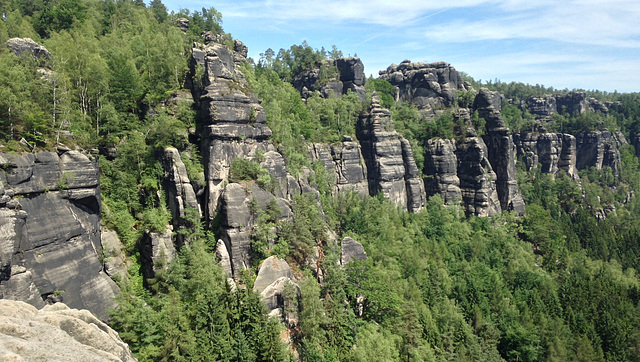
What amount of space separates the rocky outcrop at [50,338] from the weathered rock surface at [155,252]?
52.7 feet

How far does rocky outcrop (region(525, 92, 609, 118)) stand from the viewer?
382 ft

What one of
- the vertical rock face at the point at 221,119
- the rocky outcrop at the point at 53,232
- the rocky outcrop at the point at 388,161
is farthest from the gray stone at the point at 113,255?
the rocky outcrop at the point at 388,161

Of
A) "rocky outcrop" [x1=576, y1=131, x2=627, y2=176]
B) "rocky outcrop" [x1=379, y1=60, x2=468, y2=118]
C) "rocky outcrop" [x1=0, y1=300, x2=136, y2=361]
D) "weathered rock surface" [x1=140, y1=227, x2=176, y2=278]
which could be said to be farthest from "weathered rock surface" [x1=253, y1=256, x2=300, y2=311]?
"rocky outcrop" [x1=576, y1=131, x2=627, y2=176]

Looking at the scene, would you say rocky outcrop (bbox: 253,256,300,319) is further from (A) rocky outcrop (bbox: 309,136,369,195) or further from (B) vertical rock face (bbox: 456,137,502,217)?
(B) vertical rock face (bbox: 456,137,502,217)

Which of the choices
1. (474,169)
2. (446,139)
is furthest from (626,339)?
(446,139)

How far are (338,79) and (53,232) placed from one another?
67465 millimetres

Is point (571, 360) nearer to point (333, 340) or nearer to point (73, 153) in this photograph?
point (333, 340)

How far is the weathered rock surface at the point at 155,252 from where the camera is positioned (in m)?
28.2

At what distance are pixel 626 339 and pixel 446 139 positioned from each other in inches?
1581

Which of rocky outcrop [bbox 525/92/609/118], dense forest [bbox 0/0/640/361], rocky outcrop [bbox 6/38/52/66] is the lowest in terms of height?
dense forest [bbox 0/0/640/361]

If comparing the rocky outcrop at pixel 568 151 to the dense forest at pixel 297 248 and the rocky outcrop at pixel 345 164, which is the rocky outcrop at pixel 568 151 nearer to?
the dense forest at pixel 297 248

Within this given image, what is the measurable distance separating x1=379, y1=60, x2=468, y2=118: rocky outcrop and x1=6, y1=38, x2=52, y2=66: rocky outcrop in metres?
66.0

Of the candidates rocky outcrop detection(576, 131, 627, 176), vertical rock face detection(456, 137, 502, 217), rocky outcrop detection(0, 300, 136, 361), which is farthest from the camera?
rocky outcrop detection(576, 131, 627, 176)

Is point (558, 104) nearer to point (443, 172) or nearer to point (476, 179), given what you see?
point (476, 179)
